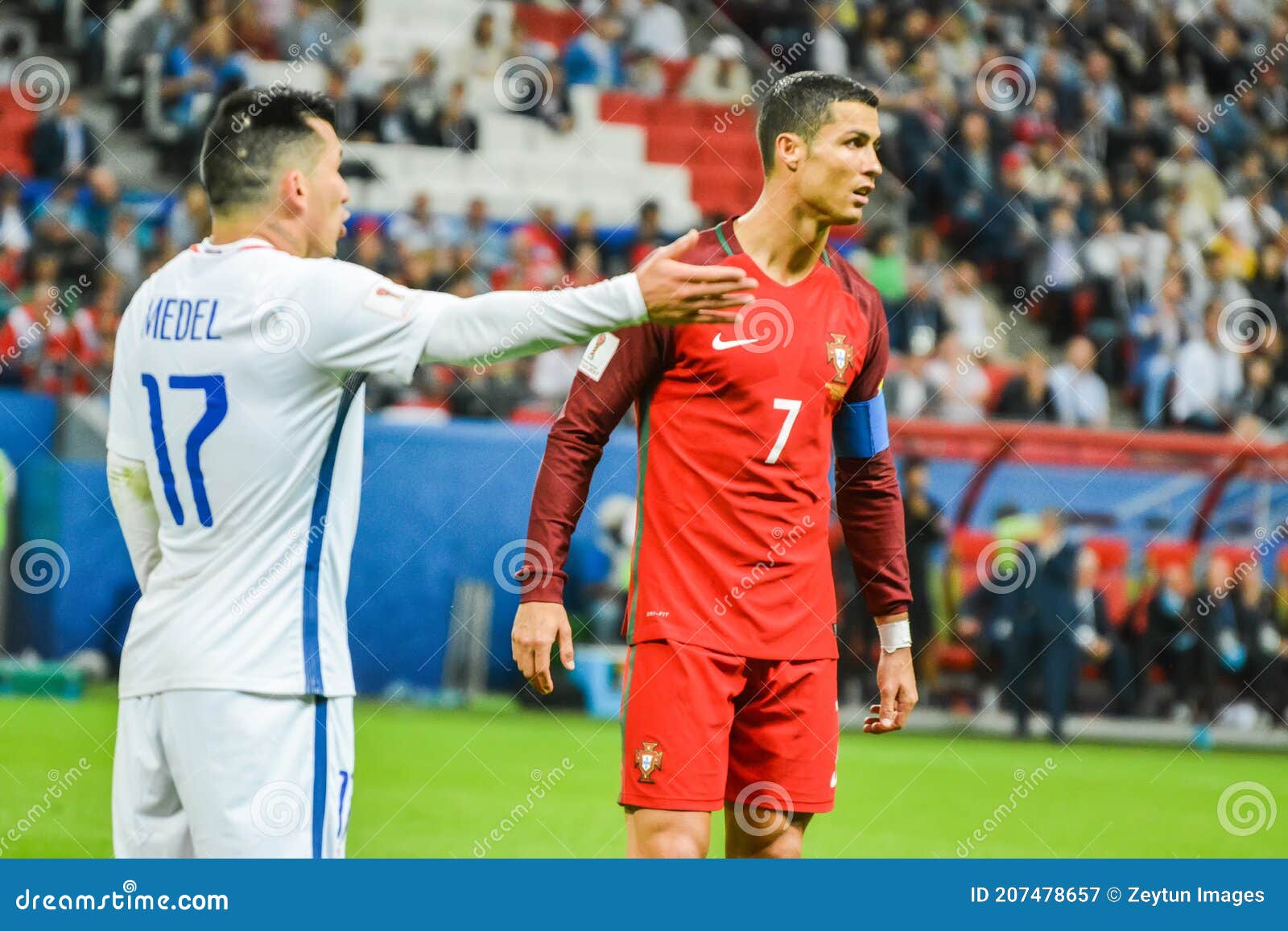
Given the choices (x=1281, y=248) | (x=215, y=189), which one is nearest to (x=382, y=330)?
(x=215, y=189)

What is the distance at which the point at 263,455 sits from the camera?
3.32m

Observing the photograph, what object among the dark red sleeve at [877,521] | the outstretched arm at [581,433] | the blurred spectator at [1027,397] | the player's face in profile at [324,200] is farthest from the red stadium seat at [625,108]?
the player's face in profile at [324,200]

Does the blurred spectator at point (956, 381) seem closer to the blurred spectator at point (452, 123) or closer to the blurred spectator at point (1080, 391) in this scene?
the blurred spectator at point (1080, 391)

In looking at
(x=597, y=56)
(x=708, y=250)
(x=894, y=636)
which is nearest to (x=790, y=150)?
(x=708, y=250)

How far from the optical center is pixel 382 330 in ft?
10.6

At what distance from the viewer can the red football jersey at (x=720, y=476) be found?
14.0ft

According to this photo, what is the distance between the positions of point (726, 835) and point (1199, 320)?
13.7 m

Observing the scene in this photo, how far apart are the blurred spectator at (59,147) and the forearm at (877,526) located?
11.8 metres

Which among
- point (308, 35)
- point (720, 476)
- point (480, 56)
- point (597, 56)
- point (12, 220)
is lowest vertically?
point (720, 476)

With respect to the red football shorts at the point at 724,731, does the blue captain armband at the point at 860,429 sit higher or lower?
higher

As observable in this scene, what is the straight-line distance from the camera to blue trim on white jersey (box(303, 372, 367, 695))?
334 cm

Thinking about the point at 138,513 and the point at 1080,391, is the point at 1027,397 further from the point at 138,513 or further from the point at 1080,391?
the point at 138,513

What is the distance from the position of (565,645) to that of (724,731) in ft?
1.52
